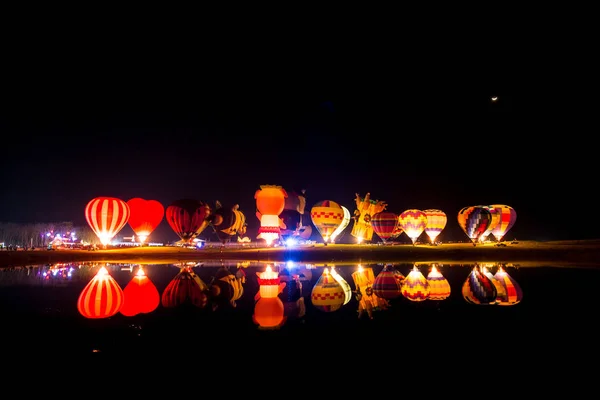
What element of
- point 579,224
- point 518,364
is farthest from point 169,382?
point 579,224

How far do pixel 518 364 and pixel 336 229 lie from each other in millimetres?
35706

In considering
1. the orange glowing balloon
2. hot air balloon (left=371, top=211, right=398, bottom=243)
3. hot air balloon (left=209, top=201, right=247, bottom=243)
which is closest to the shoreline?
hot air balloon (left=371, top=211, right=398, bottom=243)

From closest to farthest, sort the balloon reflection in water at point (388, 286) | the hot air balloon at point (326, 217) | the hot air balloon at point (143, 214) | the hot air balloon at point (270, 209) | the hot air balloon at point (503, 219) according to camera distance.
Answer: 1. the balloon reflection in water at point (388, 286)
2. the hot air balloon at point (143, 214)
3. the hot air balloon at point (270, 209)
4. the hot air balloon at point (326, 217)
5. the hot air balloon at point (503, 219)

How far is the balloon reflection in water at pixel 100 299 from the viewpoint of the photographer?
32.0 feet

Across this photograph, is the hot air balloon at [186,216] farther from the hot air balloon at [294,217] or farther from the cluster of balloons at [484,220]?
the cluster of balloons at [484,220]

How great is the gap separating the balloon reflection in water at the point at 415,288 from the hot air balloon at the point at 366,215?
2757 cm

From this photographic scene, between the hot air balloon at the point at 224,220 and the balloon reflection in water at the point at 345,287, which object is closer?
the balloon reflection in water at the point at 345,287

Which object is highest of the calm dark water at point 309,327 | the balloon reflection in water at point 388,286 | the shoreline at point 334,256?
the shoreline at point 334,256

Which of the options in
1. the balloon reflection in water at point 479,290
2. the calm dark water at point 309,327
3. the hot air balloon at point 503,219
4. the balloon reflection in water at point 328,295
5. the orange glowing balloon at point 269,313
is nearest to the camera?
the calm dark water at point 309,327

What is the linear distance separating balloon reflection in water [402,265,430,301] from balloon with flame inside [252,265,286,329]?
11.3ft

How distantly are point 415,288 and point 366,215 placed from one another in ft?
103

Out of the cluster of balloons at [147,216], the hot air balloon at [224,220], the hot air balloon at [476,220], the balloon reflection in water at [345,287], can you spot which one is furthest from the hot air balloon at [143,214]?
the hot air balloon at [476,220]

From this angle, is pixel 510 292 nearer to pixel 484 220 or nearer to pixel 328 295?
pixel 328 295

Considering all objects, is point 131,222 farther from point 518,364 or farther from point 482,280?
point 518,364
